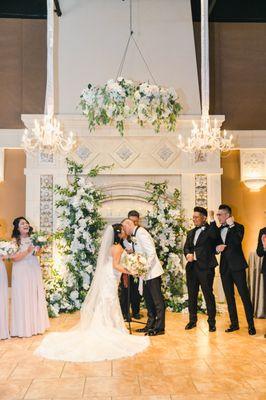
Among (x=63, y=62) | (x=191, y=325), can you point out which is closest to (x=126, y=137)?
(x=63, y=62)

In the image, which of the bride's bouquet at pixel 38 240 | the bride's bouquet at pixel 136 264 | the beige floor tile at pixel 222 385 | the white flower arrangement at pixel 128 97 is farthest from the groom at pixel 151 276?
the beige floor tile at pixel 222 385

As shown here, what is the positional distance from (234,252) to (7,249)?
3.00 metres

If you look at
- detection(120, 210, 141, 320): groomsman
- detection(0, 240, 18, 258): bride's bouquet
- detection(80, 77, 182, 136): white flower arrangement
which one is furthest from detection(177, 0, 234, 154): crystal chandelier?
detection(0, 240, 18, 258): bride's bouquet

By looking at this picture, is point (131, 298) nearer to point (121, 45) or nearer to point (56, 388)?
point (56, 388)

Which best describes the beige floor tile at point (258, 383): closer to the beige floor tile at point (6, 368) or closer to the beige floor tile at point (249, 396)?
the beige floor tile at point (249, 396)

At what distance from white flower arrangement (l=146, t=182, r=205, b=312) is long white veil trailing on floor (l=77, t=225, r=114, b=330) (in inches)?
77.2

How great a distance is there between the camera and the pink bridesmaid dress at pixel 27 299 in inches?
222

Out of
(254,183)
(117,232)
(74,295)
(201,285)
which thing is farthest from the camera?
(254,183)

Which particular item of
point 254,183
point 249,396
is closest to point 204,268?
point 249,396

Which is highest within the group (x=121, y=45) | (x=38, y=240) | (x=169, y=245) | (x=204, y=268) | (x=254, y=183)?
(x=121, y=45)

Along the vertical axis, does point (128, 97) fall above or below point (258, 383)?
above

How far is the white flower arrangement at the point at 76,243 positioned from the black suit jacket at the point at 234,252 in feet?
8.49

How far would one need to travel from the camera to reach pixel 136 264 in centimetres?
540

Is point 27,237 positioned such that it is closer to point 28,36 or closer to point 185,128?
point 185,128
